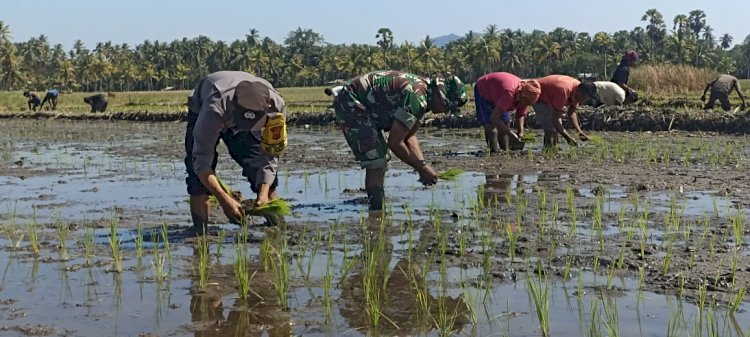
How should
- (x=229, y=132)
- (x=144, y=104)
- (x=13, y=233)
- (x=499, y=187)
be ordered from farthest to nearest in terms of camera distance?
(x=144, y=104)
(x=499, y=187)
(x=13, y=233)
(x=229, y=132)

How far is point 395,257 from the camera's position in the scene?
5.25 m

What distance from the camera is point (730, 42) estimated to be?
155000 millimetres

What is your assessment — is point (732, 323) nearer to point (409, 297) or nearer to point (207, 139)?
point (409, 297)

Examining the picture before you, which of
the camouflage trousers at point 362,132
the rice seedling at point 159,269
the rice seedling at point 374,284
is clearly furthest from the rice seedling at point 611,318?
the camouflage trousers at point 362,132

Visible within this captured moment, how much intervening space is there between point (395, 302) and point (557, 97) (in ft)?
24.8

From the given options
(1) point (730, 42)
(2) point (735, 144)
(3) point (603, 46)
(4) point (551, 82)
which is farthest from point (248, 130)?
(1) point (730, 42)

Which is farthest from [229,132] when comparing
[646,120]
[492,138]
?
[646,120]

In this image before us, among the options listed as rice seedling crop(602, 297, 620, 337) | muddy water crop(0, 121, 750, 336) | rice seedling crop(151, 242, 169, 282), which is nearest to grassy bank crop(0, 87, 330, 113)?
muddy water crop(0, 121, 750, 336)

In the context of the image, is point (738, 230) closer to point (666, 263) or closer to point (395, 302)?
point (666, 263)

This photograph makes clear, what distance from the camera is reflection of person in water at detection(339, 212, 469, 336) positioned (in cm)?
378

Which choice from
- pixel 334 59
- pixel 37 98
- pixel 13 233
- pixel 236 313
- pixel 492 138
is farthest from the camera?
pixel 334 59

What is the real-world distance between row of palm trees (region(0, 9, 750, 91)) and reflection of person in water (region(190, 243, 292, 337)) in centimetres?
7529

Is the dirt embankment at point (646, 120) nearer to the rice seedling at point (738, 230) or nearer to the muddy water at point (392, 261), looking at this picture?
the muddy water at point (392, 261)

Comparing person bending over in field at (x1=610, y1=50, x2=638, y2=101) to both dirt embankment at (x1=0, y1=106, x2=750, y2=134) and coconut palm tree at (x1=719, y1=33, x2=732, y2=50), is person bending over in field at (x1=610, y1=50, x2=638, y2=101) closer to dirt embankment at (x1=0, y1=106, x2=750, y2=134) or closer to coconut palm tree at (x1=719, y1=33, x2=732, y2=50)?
dirt embankment at (x1=0, y1=106, x2=750, y2=134)
